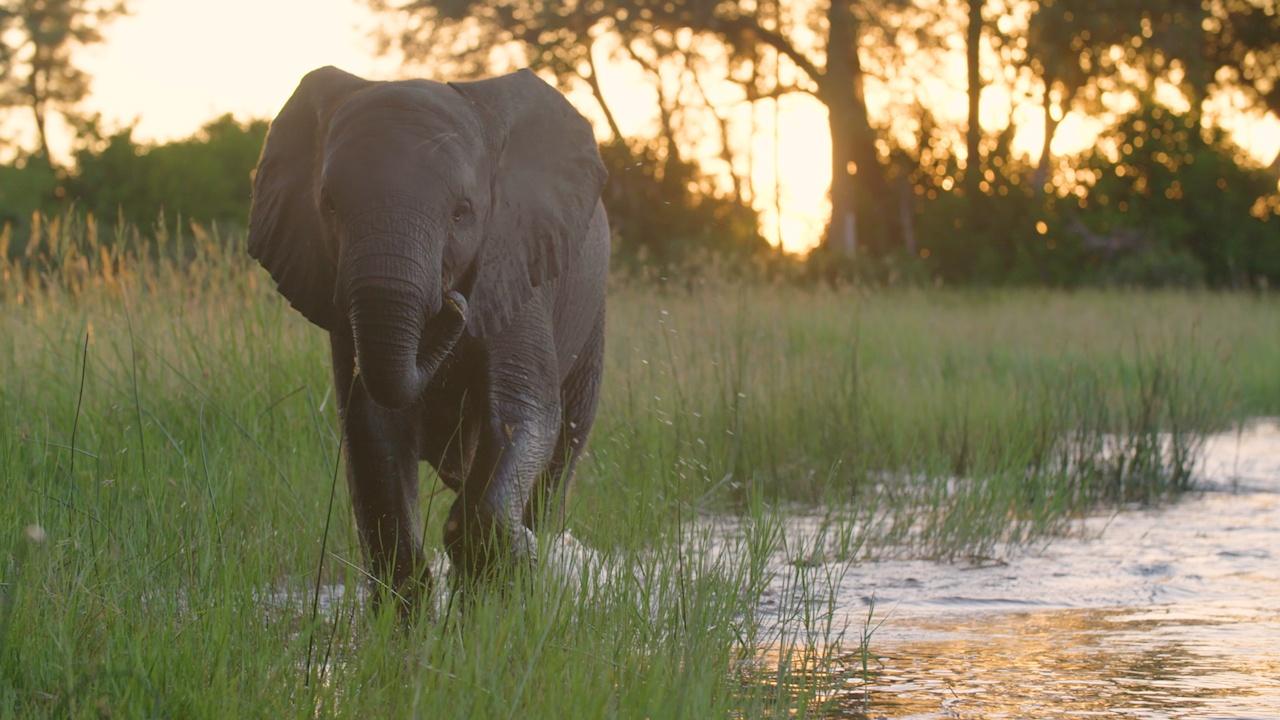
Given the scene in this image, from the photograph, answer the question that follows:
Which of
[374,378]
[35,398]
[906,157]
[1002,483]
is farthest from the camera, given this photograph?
[906,157]

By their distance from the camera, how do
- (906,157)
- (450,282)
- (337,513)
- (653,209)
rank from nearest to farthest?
(450,282), (337,513), (653,209), (906,157)

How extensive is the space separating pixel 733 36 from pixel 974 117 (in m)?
4.02

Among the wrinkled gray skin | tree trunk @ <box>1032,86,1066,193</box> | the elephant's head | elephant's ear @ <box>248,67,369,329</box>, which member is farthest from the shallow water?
tree trunk @ <box>1032,86,1066,193</box>

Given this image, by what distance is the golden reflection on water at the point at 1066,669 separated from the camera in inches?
169

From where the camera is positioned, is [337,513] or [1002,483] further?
[1002,483]

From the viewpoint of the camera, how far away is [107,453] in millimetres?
5691

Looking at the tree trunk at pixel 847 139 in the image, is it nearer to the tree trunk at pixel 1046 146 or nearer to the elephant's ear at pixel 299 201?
the tree trunk at pixel 1046 146

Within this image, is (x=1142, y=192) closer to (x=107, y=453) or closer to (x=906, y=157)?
(x=906, y=157)

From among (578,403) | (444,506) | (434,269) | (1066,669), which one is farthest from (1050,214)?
(434,269)

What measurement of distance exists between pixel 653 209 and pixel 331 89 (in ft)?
64.2

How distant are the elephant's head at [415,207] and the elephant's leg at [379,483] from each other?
0.66 feet

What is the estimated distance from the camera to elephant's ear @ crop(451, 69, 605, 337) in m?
4.36

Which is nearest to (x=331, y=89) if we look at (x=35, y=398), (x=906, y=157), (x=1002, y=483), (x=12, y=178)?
(x=35, y=398)

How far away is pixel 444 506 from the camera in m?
6.22
